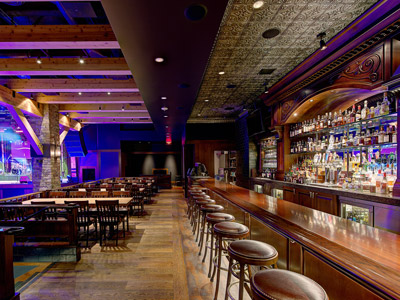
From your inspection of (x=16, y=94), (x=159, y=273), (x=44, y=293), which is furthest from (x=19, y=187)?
(x=159, y=273)

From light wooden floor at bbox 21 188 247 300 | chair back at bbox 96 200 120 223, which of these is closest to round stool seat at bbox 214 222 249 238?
light wooden floor at bbox 21 188 247 300

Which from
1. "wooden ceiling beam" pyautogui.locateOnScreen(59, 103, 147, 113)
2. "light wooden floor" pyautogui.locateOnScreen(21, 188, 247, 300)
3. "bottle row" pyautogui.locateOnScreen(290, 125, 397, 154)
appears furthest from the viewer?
"wooden ceiling beam" pyautogui.locateOnScreen(59, 103, 147, 113)

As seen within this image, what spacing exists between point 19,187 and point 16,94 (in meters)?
5.99

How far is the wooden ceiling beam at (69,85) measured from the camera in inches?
239

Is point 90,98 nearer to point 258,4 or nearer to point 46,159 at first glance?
point 46,159

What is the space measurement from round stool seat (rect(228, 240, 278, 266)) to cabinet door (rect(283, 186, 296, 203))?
3.54 meters

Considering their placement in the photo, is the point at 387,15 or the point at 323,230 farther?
the point at 387,15

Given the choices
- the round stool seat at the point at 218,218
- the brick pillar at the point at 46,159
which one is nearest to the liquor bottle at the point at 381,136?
the round stool seat at the point at 218,218

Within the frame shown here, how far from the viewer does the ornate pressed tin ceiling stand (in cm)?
271

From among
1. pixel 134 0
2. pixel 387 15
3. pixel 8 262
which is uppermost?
pixel 387 15

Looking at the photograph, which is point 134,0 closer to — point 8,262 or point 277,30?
point 277,30

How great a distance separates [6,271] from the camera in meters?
2.26

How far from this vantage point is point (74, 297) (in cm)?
248

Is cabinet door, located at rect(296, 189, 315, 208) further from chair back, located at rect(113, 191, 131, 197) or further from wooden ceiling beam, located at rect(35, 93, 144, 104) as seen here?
wooden ceiling beam, located at rect(35, 93, 144, 104)
